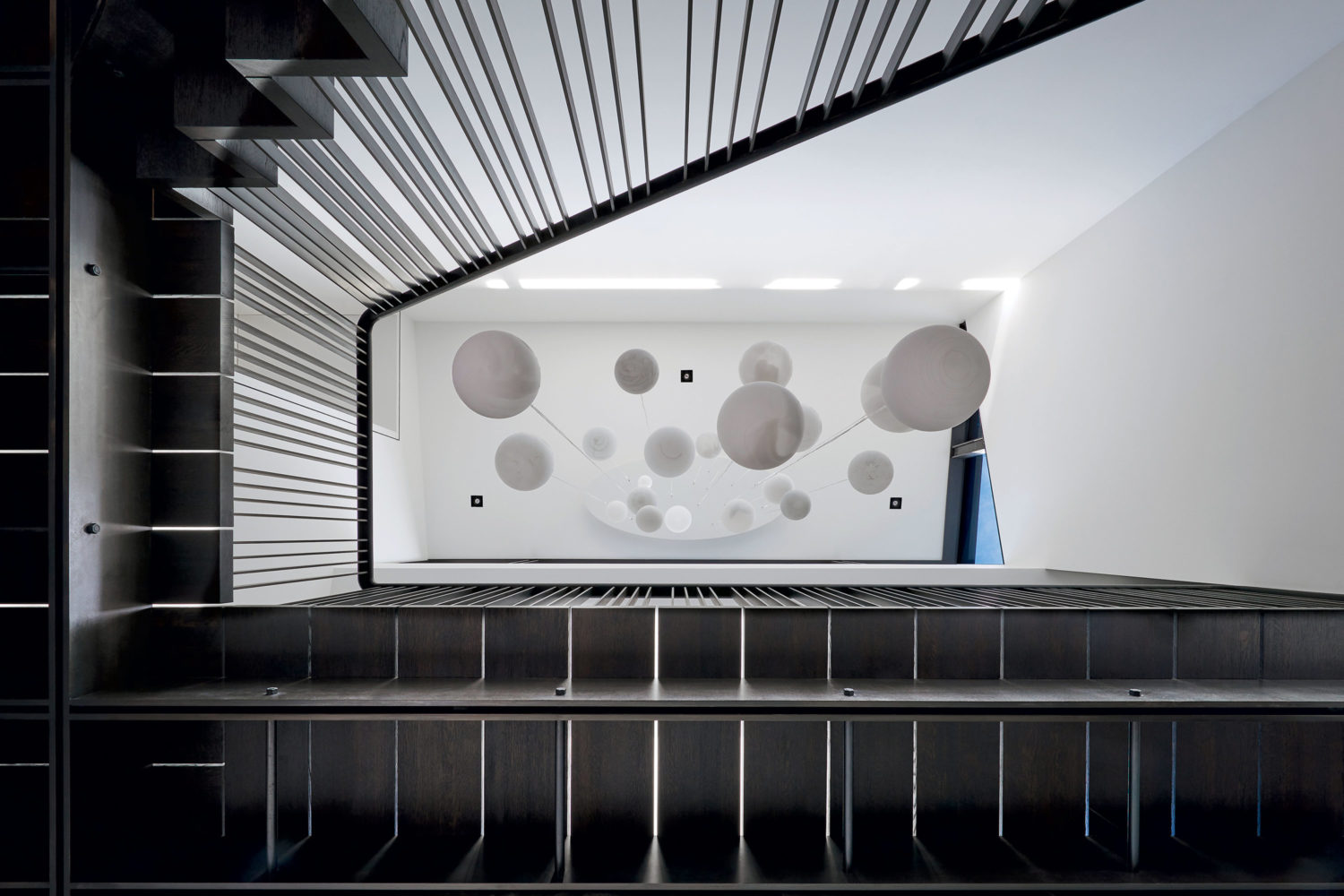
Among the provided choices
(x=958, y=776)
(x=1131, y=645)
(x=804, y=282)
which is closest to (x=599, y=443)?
(x=958, y=776)

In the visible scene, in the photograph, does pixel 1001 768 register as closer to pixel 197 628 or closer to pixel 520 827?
pixel 520 827

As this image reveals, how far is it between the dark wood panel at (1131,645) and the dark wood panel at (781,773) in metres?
1.01

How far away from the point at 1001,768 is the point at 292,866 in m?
2.41

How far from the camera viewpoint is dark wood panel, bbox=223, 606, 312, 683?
262 cm

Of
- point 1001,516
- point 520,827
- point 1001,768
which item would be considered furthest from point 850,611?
point 1001,516

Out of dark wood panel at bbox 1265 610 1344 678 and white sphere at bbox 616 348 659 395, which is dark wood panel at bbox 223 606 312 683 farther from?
dark wood panel at bbox 1265 610 1344 678

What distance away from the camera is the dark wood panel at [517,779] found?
103 inches

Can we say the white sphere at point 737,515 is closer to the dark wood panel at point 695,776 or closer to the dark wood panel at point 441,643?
the dark wood panel at point 695,776

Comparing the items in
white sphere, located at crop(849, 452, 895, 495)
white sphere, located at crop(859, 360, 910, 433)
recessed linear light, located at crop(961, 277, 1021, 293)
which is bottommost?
white sphere, located at crop(849, 452, 895, 495)

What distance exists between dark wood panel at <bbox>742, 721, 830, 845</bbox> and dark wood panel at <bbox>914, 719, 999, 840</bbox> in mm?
352

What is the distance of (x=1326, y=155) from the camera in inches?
133

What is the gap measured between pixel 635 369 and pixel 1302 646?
2.83 meters

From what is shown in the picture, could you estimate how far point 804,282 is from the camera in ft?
21.3

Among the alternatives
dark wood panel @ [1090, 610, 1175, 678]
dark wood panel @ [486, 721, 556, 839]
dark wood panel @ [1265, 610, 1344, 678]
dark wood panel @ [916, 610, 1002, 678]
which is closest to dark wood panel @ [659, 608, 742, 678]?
dark wood panel @ [486, 721, 556, 839]
